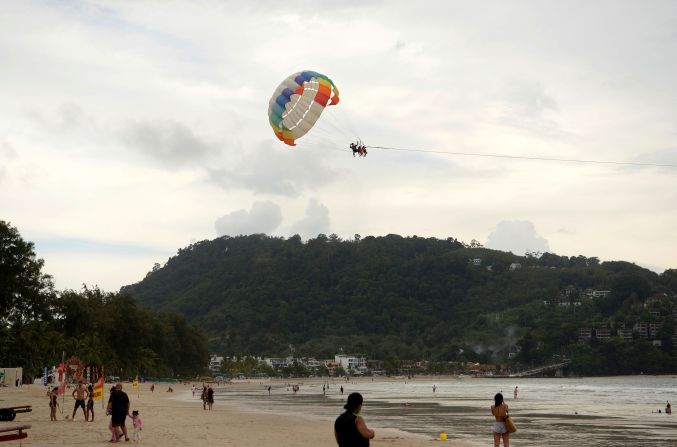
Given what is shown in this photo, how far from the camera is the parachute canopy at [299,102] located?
30.9m

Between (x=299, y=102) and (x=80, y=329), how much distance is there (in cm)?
6040

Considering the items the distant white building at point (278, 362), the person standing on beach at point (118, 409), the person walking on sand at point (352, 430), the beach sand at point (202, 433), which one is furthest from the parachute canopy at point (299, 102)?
the distant white building at point (278, 362)

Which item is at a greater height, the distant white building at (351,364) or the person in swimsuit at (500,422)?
the person in swimsuit at (500,422)

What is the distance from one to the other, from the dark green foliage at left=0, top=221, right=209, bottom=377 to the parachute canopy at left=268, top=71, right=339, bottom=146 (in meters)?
38.8

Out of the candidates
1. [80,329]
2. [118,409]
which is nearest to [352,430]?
[118,409]

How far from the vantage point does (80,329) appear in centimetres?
8300

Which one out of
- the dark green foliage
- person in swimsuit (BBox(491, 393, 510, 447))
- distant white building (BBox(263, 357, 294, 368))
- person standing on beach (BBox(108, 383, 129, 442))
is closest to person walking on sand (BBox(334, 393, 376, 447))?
person in swimsuit (BBox(491, 393, 510, 447))

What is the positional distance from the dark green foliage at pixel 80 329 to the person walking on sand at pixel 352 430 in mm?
58270

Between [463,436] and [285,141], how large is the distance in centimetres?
1351

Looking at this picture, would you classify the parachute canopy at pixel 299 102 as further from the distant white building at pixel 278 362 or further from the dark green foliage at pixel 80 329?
the distant white building at pixel 278 362

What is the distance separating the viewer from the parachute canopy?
30922 mm

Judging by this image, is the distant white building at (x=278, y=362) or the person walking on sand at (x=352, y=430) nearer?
the person walking on sand at (x=352, y=430)

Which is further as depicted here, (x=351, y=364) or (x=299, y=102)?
(x=351, y=364)

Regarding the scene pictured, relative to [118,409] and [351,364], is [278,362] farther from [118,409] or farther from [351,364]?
[118,409]
